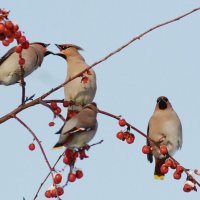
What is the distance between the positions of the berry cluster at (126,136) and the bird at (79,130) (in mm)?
190

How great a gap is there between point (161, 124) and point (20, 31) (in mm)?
2080

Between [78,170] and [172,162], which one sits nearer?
[78,170]

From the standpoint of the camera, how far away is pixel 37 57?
509cm

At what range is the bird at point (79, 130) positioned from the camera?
11.3 feet

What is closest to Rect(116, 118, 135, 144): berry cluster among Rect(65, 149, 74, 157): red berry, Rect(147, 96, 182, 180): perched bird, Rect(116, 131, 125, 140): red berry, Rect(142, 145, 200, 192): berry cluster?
Rect(116, 131, 125, 140): red berry

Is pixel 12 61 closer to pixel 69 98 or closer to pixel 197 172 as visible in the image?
pixel 69 98

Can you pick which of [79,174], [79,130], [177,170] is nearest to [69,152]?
[79,174]

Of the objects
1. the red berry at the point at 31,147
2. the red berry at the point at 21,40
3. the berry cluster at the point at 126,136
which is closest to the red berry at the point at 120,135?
the berry cluster at the point at 126,136

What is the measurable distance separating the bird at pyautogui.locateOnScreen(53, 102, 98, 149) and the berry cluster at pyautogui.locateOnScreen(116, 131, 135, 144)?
0.62 ft

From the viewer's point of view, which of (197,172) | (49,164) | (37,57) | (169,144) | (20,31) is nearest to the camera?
(49,164)

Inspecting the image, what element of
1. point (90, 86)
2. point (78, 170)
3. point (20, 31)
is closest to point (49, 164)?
point (78, 170)

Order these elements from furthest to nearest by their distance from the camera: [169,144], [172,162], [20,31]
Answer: [169,144] → [172,162] → [20,31]

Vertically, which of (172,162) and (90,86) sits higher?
(90,86)

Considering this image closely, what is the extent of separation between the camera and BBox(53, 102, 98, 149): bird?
3.43 metres
